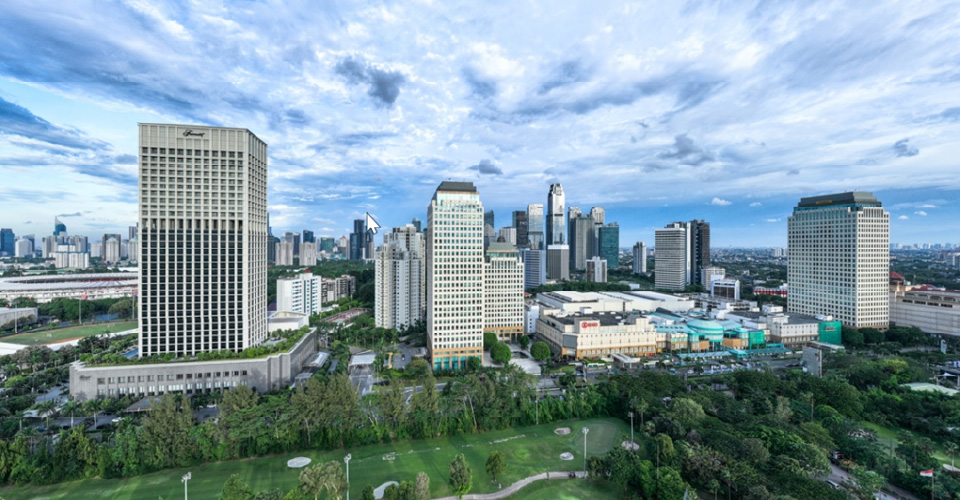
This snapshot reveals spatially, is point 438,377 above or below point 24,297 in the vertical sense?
below

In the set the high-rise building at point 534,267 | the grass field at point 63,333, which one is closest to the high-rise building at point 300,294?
the grass field at point 63,333

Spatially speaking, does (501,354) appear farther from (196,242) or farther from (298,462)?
(196,242)

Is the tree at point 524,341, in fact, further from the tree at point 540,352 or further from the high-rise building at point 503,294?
the tree at point 540,352

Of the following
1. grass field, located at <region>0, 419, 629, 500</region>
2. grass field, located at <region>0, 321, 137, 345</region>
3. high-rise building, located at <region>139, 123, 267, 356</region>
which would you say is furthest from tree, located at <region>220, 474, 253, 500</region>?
grass field, located at <region>0, 321, 137, 345</region>

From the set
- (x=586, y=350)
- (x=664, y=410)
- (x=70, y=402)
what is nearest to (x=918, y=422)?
(x=664, y=410)

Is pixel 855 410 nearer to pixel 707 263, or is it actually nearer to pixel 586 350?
pixel 586 350

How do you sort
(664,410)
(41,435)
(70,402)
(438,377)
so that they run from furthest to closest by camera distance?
(438,377) < (70,402) < (664,410) < (41,435)

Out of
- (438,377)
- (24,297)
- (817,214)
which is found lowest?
(438,377)
